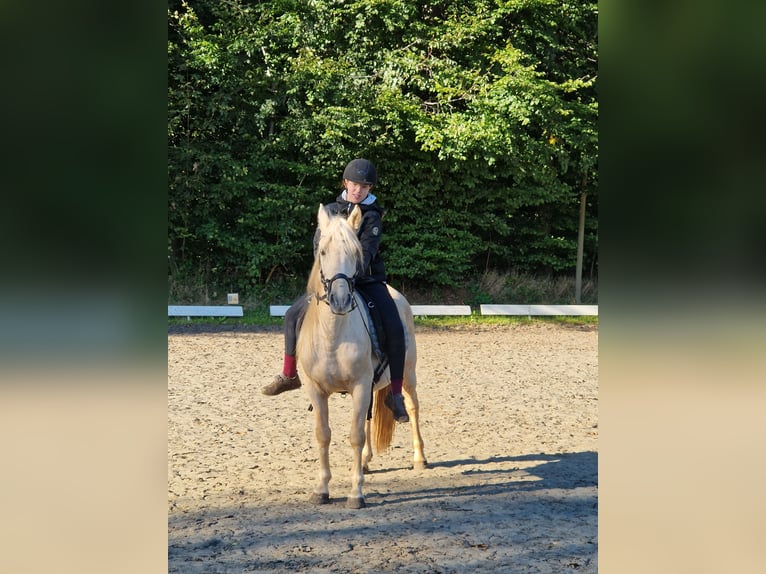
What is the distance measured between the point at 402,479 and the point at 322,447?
96 centimetres

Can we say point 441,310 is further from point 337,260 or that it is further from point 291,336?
point 337,260

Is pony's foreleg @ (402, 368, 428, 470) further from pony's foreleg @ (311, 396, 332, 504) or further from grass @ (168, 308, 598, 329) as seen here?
grass @ (168, 308, 598, 329)

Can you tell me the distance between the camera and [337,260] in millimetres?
4688

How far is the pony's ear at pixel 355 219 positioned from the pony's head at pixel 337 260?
9 centimetres

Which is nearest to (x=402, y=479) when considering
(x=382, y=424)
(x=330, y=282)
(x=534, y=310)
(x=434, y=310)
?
(x=382, y=424)

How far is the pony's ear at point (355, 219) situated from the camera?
4918 millimetres

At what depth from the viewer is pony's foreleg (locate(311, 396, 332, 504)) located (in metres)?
5.31

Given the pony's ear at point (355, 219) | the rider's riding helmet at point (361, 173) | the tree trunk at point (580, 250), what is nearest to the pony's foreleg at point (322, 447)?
the pony's ear at point (355, 219)
